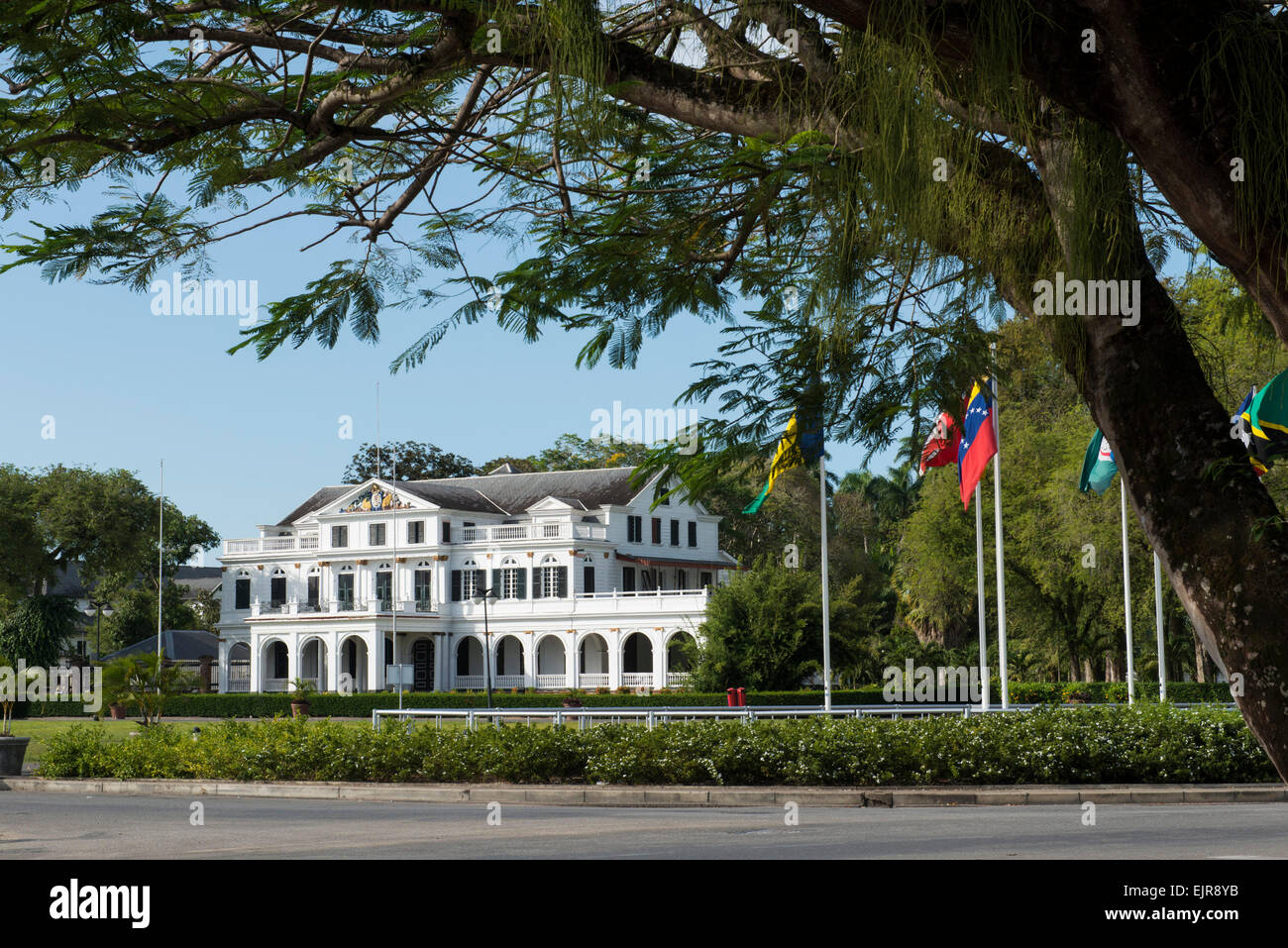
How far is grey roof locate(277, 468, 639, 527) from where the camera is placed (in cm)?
7406

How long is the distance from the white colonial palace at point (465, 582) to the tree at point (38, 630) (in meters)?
10.1

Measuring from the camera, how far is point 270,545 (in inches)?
3113

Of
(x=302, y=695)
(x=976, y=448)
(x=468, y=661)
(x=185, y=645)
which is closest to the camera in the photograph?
(x=976, y=448)

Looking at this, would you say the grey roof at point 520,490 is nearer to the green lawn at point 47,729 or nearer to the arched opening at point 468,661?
the arched opening at point 468,661

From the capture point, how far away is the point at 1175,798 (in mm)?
16094

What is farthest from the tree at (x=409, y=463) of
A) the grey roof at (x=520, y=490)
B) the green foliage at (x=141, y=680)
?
the green foliage at (x=141, y=680)

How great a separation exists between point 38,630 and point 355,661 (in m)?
16.7

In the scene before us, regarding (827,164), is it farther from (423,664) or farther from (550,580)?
(423,664)

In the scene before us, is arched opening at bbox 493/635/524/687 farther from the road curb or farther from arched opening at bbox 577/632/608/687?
the road curb

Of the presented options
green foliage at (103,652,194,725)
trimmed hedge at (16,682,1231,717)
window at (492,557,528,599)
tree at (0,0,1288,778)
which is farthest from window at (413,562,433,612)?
tree at (0,0,1288,778)

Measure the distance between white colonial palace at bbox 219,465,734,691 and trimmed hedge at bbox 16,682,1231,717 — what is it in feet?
20.2

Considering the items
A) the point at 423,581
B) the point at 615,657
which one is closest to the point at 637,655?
the point at 615,657

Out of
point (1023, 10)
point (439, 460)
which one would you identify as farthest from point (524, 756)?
point (439, 460)
